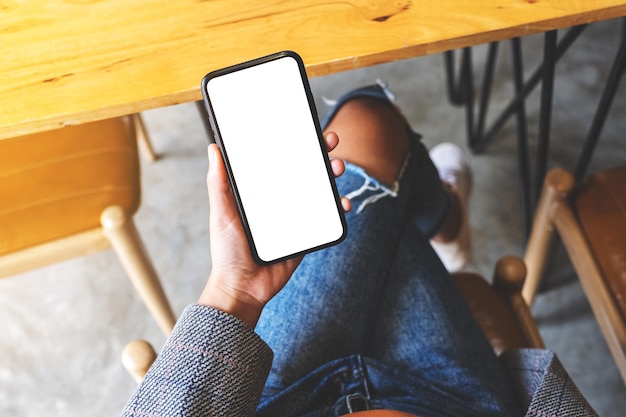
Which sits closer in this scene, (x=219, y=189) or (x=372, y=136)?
(x=219, y=189)

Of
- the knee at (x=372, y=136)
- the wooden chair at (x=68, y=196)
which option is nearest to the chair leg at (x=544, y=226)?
the knee at (x=372, y=136)

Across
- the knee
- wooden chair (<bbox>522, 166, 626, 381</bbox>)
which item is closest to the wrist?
the knee

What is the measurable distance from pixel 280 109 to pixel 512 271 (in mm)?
363

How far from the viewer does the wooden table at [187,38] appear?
59 cm

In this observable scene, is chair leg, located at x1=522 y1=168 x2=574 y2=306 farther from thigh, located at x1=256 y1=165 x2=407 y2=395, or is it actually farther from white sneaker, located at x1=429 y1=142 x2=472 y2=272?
thigh, located at x1=256 y1=165 x2=407 y2=395

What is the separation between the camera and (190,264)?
126 cm

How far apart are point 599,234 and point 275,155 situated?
0.45m

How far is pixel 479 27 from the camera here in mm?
608

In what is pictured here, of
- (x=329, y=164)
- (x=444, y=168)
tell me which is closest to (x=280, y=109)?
(x=329, y=164)

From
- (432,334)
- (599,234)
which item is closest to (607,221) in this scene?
(599,234)

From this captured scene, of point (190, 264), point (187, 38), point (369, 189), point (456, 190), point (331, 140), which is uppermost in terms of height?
point (187, 38)

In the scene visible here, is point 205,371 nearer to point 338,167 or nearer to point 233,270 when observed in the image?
point 233,270

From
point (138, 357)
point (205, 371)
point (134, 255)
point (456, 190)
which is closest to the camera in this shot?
point (205, 371)

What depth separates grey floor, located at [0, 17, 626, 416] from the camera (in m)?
1.14
